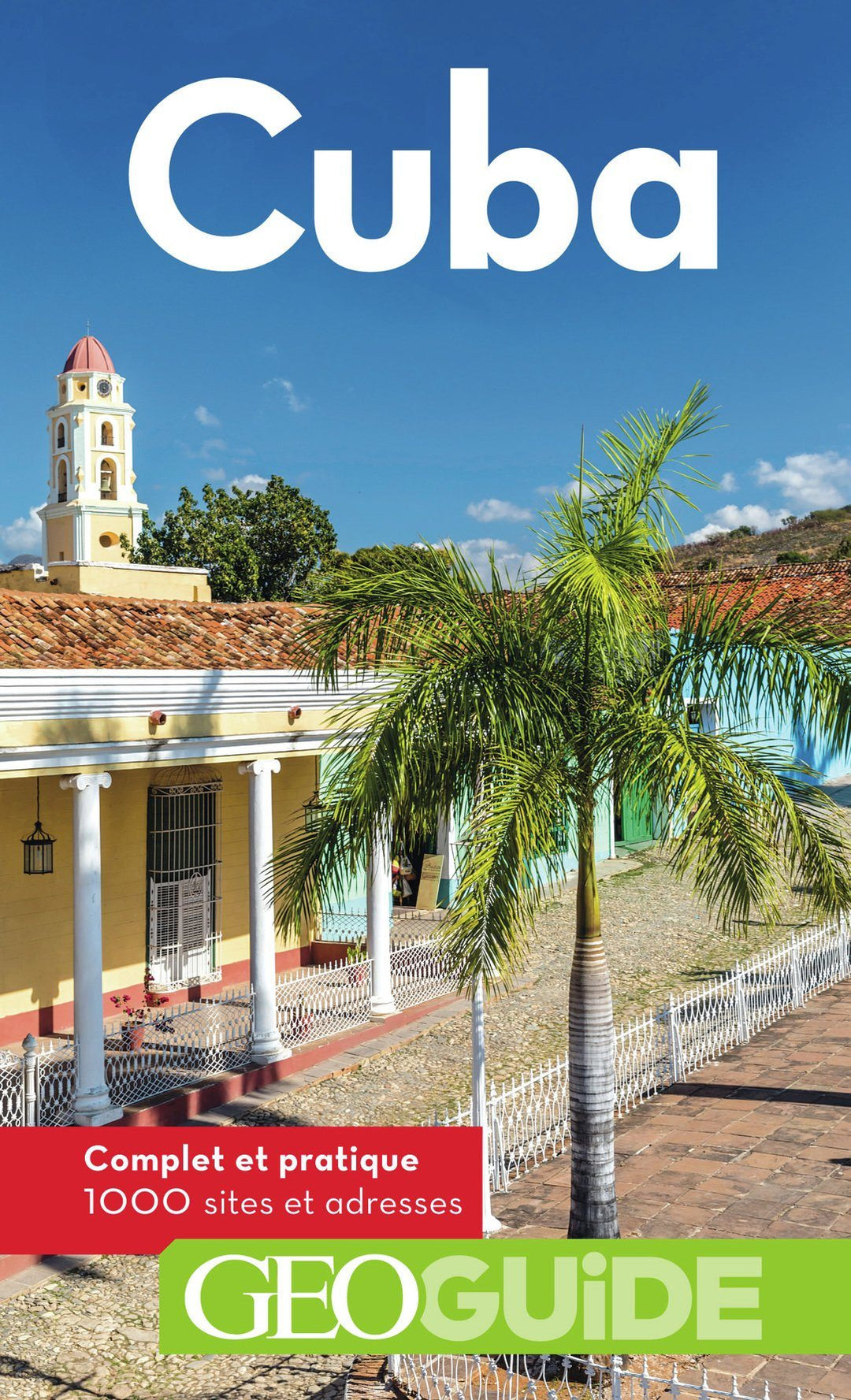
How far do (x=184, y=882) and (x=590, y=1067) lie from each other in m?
8.04

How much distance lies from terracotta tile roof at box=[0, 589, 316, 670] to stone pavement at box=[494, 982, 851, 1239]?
179 inches

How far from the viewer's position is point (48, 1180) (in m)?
7.16

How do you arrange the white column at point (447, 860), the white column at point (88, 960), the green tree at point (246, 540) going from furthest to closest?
the green tree at point (246, 540), the white column at point (447, 860), the white column at point (88, 960)

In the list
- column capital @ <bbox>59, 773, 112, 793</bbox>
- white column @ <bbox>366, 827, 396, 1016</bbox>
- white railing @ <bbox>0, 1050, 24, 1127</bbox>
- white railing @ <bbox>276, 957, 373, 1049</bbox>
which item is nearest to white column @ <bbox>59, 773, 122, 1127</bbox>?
column capital @ <bbox>59, 773, 112, 793</bbox>

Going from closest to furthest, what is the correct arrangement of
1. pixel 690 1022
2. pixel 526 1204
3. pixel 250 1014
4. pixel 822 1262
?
pixel 822 1262 → pixel 526 1204 → pixel 250 1014 → pixel 690 1022

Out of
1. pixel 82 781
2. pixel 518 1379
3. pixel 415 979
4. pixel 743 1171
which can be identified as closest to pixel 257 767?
pixel 82 781

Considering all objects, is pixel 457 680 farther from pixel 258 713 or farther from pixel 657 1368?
pixel 258 713

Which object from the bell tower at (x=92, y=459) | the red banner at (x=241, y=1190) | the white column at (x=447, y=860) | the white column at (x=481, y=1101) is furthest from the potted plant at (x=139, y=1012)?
the bell tower at (x=92, y=459)

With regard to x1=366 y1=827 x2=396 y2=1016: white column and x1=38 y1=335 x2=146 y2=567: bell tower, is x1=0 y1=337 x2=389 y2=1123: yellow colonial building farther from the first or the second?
x1=38 y1=335 x2=146 y2=567: bell tower

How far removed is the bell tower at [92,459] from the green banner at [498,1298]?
42.9 m

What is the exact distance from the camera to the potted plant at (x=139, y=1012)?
1115 centimetres

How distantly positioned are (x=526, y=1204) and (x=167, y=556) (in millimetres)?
29553

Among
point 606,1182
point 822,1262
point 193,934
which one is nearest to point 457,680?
point 606,1182

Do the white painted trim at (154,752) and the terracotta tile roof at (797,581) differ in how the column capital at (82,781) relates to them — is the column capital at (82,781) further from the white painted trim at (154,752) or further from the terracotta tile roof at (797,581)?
the terracotta tile roof at (797,581)
